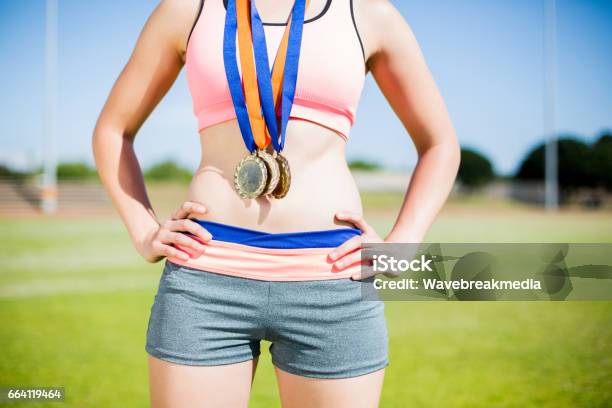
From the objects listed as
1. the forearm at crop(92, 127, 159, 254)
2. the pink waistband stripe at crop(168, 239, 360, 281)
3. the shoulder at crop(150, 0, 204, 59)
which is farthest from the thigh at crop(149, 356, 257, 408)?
the shoulder at crop(150, 0, 204, 59)

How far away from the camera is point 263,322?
4.17 feet

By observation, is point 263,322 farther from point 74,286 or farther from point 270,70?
point 74,286

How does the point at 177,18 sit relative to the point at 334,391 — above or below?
above

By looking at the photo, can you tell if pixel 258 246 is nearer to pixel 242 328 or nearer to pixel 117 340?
pixel 242 328

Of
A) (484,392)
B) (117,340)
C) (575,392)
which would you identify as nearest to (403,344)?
(484,392)

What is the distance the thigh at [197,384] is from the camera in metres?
1.27

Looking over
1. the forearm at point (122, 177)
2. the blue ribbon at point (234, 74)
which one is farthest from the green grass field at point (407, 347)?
the blue ribbon at point (234, 74)

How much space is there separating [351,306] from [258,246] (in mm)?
278

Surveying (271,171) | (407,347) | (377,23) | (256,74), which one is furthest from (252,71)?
(407,347)

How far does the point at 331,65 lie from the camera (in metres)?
1.31

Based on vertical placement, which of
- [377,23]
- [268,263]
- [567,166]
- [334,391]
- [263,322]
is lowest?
[334,391]

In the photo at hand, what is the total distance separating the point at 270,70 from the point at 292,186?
305 millimetres

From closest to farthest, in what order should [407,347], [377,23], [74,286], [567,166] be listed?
1. [377,23]
2. [407,347]
3. [74,286]
4. [567,166]

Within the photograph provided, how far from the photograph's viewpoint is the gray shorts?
4.14 ft
